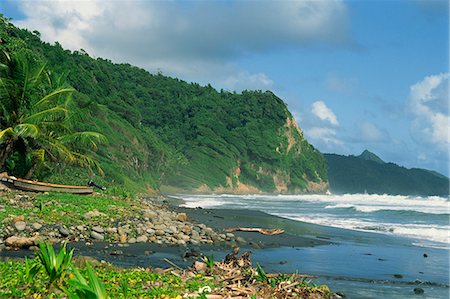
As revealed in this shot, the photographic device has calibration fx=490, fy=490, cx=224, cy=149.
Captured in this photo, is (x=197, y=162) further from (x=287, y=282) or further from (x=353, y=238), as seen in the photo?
(x=287, y=282)

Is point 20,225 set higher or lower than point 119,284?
higher

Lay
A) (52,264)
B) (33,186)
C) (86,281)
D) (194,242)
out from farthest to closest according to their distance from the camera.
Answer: (33,186), (194,242), (52,264), (86,281)

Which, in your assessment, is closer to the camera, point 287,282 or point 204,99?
point 287,282

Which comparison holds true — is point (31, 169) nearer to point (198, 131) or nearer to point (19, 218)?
point (19, 218)

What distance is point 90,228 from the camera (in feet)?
51.8

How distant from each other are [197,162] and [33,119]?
63037mm

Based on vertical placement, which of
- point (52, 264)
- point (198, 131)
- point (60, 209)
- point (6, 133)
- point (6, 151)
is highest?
point (198, 131)

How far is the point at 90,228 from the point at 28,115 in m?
8.85

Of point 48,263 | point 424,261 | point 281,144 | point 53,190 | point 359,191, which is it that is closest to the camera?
point 48,263

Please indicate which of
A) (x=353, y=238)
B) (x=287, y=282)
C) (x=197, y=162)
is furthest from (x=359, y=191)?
(x=287, y=282)

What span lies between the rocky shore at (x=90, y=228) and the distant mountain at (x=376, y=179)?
146 metres

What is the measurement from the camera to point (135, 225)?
16.9m

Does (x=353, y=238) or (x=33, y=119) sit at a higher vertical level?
(x=33, y=119)

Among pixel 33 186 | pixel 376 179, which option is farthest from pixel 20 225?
pixel 376 179
